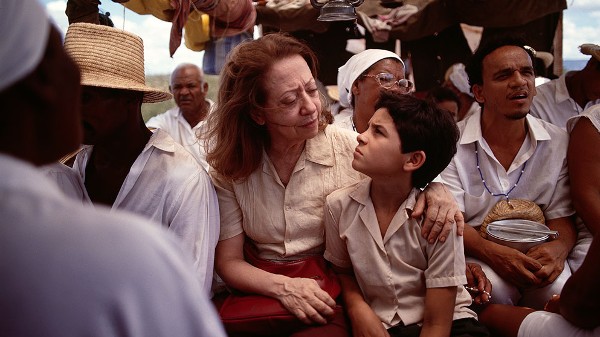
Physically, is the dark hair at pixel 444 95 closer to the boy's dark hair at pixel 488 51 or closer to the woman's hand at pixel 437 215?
the boy's dark hair at pixel 488 51

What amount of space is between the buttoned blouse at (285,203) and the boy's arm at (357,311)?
0.19 m

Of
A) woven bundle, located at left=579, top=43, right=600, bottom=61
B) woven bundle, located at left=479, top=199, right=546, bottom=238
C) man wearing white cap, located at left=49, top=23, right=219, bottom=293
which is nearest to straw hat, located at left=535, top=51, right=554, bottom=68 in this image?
woven bundle, located at left=579, top=43, right=600, bottom=61

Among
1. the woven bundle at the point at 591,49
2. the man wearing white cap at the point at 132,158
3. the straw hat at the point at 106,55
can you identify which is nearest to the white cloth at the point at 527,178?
the woven bundle at the point at 591,49

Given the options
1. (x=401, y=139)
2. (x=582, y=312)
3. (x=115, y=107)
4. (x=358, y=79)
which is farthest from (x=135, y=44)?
(x=582, y=312)

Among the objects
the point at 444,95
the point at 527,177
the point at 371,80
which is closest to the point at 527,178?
the point at 527,177

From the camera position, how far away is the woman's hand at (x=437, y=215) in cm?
227

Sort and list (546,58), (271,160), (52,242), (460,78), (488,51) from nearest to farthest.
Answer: (52,242) → (271,160) → (488,51) → (546,58) → (460,78)

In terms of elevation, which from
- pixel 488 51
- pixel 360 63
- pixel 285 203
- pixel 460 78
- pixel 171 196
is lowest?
pixel 460 78

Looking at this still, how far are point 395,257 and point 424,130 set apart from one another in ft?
1.72

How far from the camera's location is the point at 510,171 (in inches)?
126

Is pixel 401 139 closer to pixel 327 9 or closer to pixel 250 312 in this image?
pixel 250 312

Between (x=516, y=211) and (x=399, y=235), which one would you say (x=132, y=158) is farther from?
(x=516, y=211)

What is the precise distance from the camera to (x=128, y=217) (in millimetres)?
888

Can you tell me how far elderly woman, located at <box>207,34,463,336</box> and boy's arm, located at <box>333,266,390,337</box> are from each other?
190mm
